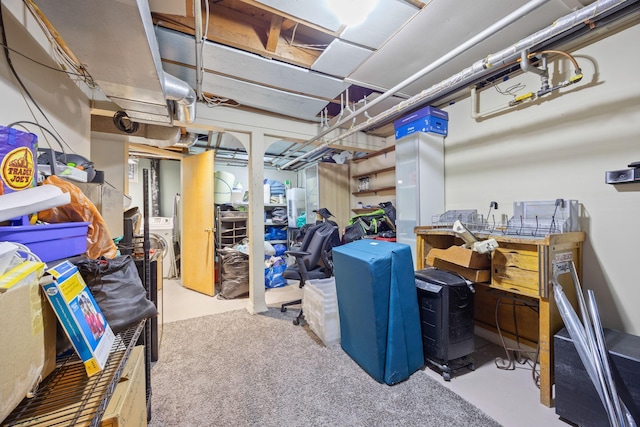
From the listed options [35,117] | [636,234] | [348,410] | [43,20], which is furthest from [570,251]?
[43,20]

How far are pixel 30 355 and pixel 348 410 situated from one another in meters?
1.54

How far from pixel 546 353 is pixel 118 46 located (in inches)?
119

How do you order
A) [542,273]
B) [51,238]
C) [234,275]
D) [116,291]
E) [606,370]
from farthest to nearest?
1. [234,275]
2. [542,273]
3. [606,370]
4. [116,291]
5. [51,238]

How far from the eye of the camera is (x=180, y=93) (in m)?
2.02

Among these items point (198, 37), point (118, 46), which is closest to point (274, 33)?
point (198, 37)

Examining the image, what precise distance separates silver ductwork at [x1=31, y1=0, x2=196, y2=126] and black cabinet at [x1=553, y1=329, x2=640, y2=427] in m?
2.82

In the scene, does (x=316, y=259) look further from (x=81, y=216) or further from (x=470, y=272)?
(x=81, y=216)

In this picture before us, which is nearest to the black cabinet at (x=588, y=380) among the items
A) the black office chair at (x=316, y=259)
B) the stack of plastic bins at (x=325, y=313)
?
the stack of plastic bins at (x=325, y=313)

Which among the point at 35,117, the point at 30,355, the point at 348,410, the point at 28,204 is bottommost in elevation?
the point at 348,410

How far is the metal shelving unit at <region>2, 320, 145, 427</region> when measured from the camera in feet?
2.19

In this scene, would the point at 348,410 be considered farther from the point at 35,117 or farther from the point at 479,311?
the point at 35,117

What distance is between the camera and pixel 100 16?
1.14 m

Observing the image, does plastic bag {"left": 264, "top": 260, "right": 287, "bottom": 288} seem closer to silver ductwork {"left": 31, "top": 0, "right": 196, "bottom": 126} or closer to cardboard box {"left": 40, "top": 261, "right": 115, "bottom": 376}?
silver ductwork {"left": 31, "top": 0, "right": 196, "bottom": 126}

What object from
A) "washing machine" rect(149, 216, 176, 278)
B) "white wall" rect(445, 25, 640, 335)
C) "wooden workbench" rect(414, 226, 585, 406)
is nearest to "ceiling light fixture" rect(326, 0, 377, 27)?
"white wall" rect(445, 25, 640, 335)
